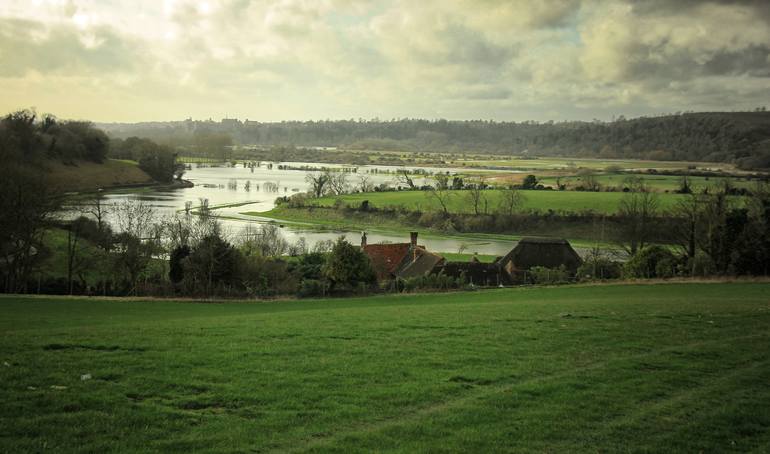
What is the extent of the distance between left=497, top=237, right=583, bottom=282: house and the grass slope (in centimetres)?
8208

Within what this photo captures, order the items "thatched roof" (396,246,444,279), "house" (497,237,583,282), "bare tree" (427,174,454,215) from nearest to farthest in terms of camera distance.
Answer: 1. "thatched roof" (396,246,444,279)
2. "house" (497,237,583,282)
3. "bare tree" (427,174,454,215)

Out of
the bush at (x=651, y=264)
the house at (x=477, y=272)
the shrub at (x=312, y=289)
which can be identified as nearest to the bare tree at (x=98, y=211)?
the shrub at (x=312, y=289)

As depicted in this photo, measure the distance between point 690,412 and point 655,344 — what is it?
5.11 m

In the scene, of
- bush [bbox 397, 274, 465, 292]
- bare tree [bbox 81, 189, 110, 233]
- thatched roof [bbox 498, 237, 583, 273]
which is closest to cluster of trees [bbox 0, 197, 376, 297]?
bare tree [bbox 81, 189, 110, 233]

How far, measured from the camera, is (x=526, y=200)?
9944 centimetres

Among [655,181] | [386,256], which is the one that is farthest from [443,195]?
[386,256]

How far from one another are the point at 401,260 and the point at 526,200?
57.1 metres

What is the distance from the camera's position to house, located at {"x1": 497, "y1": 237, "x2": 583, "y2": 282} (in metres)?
48.9

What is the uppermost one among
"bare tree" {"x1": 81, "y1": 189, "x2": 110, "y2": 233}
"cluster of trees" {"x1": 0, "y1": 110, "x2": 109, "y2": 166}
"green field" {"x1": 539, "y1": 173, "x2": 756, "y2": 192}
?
"cluster of trees" {"x1": 0, "y1": 110, "x2": 109, "y2": 166}

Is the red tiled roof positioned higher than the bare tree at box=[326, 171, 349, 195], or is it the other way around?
the bare tree at box=[326, 171, 349, 195]

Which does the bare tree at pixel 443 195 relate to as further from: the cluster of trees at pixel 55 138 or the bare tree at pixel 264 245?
the cluster of trees at pixel 55 138

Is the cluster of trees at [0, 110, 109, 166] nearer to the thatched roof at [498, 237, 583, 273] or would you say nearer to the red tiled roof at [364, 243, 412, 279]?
the red tiled roof at [364, 243, 412, 279]

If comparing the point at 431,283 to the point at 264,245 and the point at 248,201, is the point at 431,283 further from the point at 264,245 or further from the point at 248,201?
the point at 248,201

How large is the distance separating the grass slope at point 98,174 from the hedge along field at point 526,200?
1753 inches
